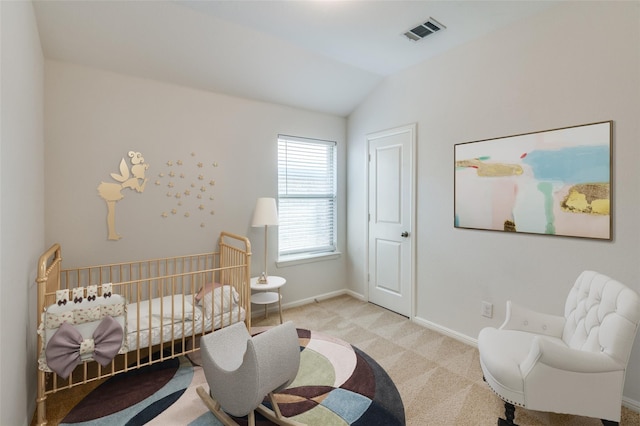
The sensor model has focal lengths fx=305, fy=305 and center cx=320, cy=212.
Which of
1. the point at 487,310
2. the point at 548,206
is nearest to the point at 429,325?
the point at 487,310

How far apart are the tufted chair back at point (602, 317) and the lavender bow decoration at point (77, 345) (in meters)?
2.75

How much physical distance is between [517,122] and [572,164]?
0.51 m

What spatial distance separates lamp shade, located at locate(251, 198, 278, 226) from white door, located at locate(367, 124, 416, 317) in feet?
4.13

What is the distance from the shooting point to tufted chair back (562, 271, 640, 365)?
150 centimetres

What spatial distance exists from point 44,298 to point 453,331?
10.3ft

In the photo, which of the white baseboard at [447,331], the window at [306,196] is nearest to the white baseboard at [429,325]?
the white baseboard at [447,331]

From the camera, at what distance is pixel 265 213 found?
319 cm

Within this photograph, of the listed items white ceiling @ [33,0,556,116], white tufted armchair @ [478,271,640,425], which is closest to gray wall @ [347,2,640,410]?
white ceiling @ [33,0,556,116]

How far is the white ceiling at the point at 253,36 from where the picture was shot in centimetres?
224

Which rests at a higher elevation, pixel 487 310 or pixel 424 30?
pixel 424 30

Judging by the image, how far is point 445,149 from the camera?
115 inches

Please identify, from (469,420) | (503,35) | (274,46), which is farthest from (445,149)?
(469,420)

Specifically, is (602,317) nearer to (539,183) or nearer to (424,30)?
(539,183)

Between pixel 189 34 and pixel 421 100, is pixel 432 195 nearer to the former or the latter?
pixel 421 100
